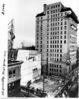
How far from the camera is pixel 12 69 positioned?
1720 millimetres

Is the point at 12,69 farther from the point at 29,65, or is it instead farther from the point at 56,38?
the point at 56,38

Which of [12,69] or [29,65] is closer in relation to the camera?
[12,69]

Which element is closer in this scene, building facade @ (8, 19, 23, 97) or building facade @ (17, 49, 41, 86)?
building facade @ (8, 19, 23, 97)

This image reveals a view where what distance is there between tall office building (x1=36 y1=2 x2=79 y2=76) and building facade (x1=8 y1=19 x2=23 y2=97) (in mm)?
462

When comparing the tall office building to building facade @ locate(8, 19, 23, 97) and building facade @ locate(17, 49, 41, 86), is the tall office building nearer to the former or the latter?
building facade @ locate(17, 49, 41, 86)

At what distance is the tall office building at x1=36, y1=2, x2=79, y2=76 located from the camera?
174 centimetres

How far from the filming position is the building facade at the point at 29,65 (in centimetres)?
179

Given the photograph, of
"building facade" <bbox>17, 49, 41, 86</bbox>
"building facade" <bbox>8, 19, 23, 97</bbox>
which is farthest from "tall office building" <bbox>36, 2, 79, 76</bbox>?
"building facade" <bbox>8, 19, 23, 97</bbox>

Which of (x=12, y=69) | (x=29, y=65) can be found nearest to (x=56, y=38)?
(x=29, y=65)

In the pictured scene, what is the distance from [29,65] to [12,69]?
0.32 m

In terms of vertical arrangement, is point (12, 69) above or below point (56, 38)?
below

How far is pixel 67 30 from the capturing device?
1788 mm

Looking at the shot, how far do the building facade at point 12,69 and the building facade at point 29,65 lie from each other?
75mm

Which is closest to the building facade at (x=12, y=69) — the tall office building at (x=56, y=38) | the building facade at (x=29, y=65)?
the building facade at (x=29, y=65)
